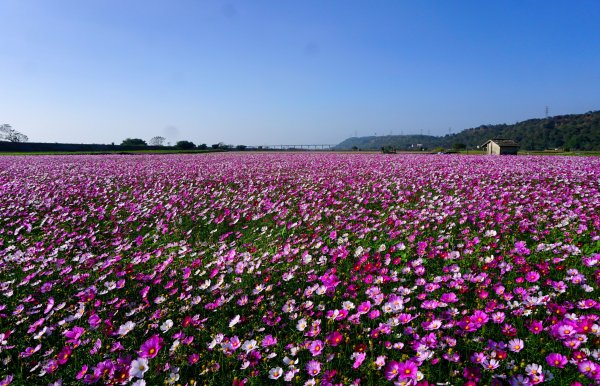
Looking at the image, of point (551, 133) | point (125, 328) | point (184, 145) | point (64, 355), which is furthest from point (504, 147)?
point (551, 133)

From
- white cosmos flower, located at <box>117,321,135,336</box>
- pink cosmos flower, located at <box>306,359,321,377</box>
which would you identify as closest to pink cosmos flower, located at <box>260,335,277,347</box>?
pink cosmos flower, located at <box>306,359,321,377</box>

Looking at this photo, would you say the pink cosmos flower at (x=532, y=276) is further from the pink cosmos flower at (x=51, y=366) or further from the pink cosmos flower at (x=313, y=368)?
the pink cosmos flower at (x=51, y=366)

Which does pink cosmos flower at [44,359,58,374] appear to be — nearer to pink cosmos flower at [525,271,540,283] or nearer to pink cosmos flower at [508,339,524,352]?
pink cosmos flower at [508,339,524,352]

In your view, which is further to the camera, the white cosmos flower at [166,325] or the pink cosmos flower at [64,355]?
the white cosmos flower at [166,325]

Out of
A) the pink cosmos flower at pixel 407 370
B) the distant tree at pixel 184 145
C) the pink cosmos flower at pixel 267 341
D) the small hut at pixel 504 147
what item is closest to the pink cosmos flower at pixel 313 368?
the pink cosmos flower at pixel 267 341

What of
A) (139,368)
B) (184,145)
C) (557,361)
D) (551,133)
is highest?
(551,133)

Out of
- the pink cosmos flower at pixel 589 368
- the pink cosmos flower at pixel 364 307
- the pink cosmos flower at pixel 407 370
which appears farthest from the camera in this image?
the pink cosmos flower at pixel 364 307

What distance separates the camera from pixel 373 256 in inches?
158

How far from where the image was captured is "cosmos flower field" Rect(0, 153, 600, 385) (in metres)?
2.27

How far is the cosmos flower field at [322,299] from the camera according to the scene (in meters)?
2.27

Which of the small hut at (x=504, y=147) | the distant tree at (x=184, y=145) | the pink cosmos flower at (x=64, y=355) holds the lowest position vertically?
the pink cosmos flower at (x=64, y=355)

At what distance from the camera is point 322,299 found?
3266 mm

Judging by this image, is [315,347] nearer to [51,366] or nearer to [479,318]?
[479,318]

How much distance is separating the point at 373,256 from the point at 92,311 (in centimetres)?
294
